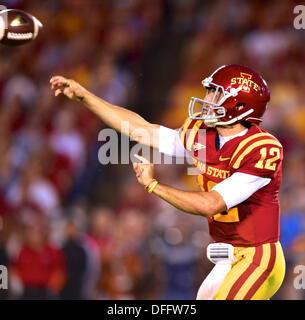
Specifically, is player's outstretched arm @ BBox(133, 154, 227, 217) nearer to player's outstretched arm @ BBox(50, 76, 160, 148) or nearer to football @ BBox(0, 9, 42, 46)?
player's outstretched arm @ BBox(50, 76, 160, 148)

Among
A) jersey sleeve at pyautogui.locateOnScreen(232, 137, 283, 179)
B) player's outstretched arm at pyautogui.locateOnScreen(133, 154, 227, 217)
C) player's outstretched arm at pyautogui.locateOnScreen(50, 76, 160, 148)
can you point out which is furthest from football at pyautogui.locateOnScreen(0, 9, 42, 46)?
jersey sleeve at pyautogui.locateOnScreen(232, 137, 283, 179)

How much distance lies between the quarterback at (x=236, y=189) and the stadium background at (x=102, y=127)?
10.6 ft

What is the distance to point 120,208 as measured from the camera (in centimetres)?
876

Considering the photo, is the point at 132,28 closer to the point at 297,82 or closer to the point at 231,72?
the point at 297,82

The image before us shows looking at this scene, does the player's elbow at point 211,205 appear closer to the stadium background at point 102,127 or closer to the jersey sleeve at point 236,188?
the jersey sleeve at point 236,188

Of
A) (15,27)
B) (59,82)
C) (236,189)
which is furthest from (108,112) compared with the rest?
(236,189)

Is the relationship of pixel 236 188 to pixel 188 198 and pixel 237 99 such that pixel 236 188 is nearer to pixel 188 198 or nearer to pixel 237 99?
pixel 188 198

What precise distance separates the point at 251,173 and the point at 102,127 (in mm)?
5115

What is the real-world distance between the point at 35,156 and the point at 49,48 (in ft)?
7.13

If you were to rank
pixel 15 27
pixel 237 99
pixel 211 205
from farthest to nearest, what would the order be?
pixel 15 27 < pixel 237 99 < pixel 211 205

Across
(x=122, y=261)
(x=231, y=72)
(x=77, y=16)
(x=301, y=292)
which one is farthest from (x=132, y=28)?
(x=231, y=72)

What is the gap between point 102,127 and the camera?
9125mm

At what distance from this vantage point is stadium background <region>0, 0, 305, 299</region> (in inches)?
306

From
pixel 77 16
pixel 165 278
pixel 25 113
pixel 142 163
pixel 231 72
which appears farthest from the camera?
pixel 77 16
